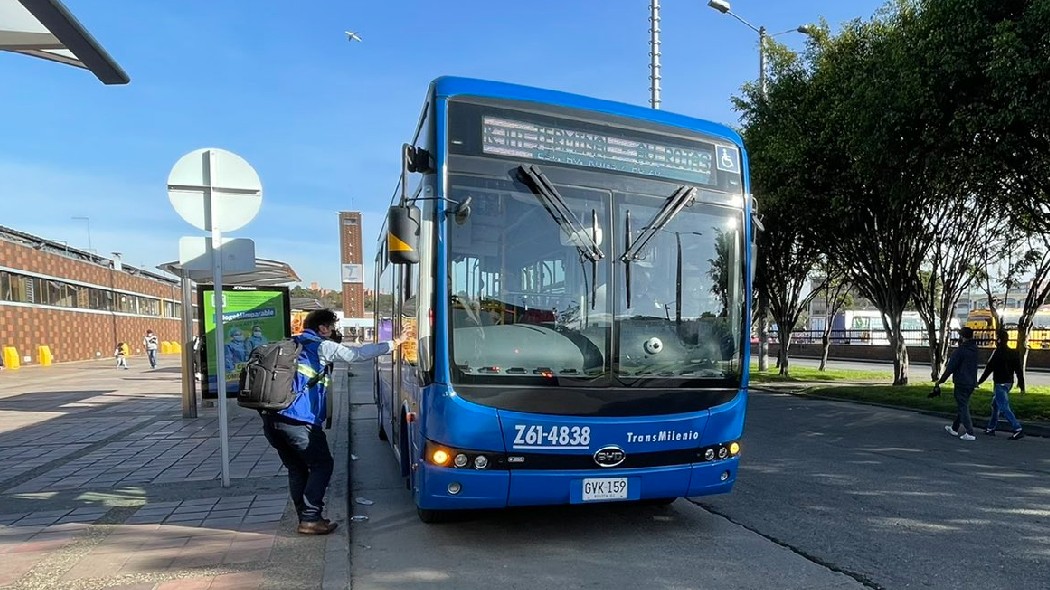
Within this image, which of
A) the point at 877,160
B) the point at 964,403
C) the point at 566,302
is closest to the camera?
the point at 566,302

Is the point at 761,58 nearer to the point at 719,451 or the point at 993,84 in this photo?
the point at 993,84

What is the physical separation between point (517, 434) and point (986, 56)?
29.3 ft

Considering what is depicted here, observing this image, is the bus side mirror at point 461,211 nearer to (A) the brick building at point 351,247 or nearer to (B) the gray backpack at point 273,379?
(B) the gray backpack at point 273,379

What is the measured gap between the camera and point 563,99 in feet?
16.3

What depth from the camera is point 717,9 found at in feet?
55.4

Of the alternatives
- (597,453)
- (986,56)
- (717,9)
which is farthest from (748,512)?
(717,9)

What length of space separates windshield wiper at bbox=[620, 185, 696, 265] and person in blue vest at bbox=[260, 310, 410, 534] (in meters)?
2.03

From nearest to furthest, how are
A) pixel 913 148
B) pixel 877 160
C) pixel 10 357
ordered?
pixel 913 148 → pixel 877 160 → pixel 10 357

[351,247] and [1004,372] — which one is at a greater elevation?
[351,247]

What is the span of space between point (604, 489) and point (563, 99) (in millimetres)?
2848

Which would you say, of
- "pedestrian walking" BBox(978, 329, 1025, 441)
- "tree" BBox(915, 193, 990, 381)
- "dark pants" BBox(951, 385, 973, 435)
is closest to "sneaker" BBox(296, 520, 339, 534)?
"dark pants" BBox(951, 385, 973, 435)

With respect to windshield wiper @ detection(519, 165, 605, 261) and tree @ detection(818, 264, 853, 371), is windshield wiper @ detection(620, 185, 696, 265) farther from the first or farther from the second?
tree @ detection(818, 264, 853, 371)

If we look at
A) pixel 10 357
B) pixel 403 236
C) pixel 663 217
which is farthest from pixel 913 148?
pixel 10 357

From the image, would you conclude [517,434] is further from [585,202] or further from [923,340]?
[923,340]
